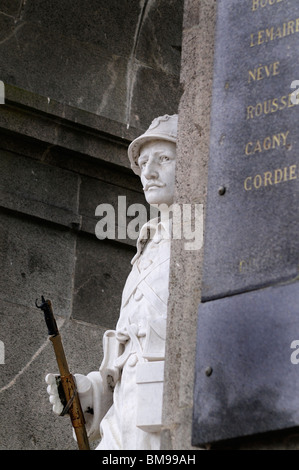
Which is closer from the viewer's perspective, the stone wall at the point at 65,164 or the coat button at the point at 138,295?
the coat button at the point at 138,295

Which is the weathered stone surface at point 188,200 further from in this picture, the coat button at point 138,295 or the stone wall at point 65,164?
the stone wall at point 65,164

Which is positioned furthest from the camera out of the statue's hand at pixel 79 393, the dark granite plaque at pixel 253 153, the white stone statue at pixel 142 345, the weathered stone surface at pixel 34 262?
the weathered stone surface at pixel 34 262

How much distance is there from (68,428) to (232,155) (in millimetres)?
2725

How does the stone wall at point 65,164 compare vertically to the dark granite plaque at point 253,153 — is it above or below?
above

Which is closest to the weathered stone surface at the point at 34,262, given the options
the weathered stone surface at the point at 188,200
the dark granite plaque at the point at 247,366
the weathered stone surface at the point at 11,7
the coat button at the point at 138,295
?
the weathered stone surface at the point at 11,7

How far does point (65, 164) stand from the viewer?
9.06 meters

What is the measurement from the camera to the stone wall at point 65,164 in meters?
8.45

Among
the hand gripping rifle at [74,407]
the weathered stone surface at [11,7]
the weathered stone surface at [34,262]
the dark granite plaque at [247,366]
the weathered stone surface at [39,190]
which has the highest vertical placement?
the weathered stone surface at [11,7]

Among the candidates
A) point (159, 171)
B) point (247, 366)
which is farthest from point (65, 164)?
point (247, 366)

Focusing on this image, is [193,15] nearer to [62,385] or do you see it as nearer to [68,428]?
[62,385]

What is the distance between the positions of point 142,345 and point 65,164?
274cm

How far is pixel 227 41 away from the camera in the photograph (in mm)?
6371

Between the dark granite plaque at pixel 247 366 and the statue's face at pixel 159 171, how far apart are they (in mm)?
1126

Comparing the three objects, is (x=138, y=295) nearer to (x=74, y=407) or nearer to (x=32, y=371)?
(x=74, y=407)
